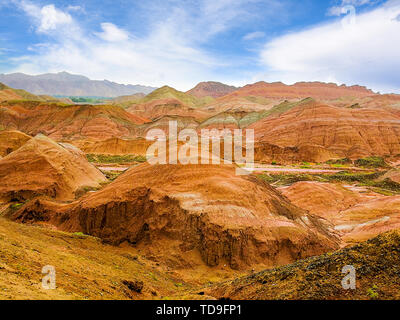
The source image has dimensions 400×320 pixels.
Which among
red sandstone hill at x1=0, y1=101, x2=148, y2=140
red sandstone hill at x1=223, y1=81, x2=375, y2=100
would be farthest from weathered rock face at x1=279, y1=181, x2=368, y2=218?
red sandstone hill at x1=223, y1=81, x2=375, y2=100

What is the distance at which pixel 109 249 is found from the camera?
36.8 feet

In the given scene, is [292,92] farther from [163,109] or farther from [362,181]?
[362,181]

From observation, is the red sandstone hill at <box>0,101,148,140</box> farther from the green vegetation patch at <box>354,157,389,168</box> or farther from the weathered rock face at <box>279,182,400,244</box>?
the weathered rock face at <box>279,182,400,244</box>

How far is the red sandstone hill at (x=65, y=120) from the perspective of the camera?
70625mm

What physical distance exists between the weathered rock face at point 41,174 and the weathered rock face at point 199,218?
13.9ft

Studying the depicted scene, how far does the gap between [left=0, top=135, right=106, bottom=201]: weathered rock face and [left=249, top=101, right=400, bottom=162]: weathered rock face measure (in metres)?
39.6

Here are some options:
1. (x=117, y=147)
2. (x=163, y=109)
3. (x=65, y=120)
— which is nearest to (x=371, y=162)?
(x=117, y=147)

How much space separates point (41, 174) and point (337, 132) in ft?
167

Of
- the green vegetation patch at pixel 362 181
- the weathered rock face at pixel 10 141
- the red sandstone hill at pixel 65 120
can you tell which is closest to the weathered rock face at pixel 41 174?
the weathered rock face at pixel 10 141

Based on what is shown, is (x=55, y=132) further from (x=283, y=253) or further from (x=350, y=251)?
(x=350, y=251)

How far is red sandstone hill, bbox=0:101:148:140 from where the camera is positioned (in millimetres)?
70625

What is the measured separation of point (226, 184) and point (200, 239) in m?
2.95
